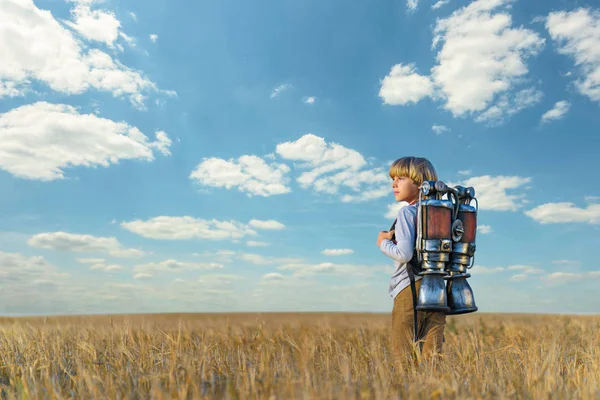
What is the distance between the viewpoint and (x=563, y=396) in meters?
3.49

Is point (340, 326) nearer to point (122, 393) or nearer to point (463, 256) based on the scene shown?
point (463, 256)

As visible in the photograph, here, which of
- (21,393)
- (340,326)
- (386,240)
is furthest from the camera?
(340,326)

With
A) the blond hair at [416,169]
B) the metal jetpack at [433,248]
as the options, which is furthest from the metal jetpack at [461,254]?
the blond hair at [416,169]

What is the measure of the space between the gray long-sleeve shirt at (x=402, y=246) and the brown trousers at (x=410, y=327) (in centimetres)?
10

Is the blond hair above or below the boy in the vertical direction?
above

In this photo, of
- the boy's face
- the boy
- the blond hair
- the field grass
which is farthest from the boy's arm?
the field grass

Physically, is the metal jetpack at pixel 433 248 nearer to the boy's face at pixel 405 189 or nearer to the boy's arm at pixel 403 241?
the boy's arm at pixel 403 241

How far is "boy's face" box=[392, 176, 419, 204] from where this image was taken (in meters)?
5.03

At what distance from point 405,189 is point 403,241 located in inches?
25.0

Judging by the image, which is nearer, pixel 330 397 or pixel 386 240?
pixel 330 397

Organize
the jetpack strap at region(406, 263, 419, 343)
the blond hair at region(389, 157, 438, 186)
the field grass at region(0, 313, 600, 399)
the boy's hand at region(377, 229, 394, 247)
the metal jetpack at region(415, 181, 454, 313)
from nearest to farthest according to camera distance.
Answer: the field grass at region(0, 313, 600, 399) < the metal jetpack at region(415, 181, 454, 313) < the jetpack strap at region(406, 263, 419, 343) < the boy's hand at region(377, 229, 394, 247) < the blond hair at region(389, 157, 438, 186)

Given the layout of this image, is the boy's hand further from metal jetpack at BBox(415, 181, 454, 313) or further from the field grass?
the field grass

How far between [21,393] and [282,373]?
6.21ft

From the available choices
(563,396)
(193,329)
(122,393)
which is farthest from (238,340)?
(563,396)
